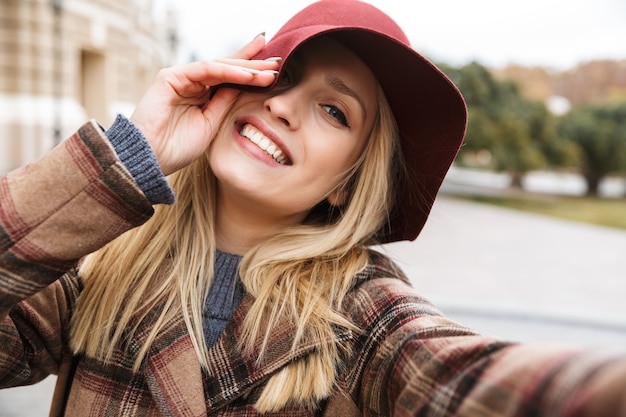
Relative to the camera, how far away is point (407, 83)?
5.10ft

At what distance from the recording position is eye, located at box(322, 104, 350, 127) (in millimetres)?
1578

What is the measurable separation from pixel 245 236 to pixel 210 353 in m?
0.39

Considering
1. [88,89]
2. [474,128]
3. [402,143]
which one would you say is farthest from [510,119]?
[402,143]

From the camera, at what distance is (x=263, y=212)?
166cm

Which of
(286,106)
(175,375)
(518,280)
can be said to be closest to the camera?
(175,375)

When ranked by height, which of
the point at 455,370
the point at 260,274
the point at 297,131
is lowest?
the point at 260,274

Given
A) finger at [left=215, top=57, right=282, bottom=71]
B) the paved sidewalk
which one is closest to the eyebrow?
finger at [left=215, top=57, right=282, bottom=71]

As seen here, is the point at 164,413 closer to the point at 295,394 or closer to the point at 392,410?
the point at 295,394

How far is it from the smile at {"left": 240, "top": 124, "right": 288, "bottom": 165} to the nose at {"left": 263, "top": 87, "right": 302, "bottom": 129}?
→ 6 cm

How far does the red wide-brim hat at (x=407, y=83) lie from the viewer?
1463 millimetres

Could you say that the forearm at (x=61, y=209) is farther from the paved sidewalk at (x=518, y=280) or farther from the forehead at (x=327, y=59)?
the paved sidewalk at (x=518, y=280)

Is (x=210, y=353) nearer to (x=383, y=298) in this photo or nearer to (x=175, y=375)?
(x=175, y=375)

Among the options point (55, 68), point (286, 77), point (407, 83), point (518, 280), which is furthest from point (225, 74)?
point (55, 68)

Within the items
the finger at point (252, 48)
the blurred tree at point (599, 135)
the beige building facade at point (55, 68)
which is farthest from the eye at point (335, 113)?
the blurred tree at point (599, 135)
